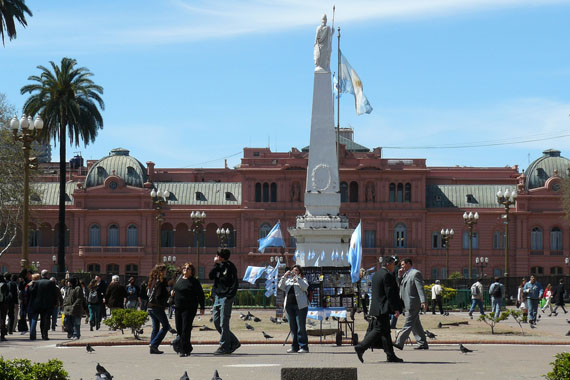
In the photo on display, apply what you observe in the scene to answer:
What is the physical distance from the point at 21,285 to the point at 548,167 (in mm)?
75696

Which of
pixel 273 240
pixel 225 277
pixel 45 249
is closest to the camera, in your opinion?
pixel 225 277

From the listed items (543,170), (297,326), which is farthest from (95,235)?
(297,326)

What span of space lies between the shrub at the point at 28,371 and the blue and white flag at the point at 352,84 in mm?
36856

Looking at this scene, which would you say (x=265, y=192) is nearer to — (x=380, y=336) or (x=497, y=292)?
(x=497, y=292)

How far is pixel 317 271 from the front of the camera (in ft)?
92.1

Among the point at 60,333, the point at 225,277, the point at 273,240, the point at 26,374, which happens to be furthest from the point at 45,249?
the point at 26,374

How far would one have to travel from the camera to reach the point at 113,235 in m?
94.9

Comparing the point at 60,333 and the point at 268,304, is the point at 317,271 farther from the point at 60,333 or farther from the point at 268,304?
the point at 268,304

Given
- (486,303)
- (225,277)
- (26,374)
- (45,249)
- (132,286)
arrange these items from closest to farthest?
(26,374)
(225,277)
(132,286)
(486,303)
(45,249)

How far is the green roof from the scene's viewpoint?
9681 cm

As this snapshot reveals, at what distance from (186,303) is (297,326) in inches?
86.8

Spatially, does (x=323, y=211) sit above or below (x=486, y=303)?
above

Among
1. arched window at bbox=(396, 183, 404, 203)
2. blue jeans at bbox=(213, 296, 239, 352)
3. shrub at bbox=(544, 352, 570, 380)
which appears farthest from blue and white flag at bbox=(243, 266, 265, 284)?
arched window at bbox=(396, 183, 404, 203)

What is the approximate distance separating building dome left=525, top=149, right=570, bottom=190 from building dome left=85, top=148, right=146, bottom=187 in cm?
3334
